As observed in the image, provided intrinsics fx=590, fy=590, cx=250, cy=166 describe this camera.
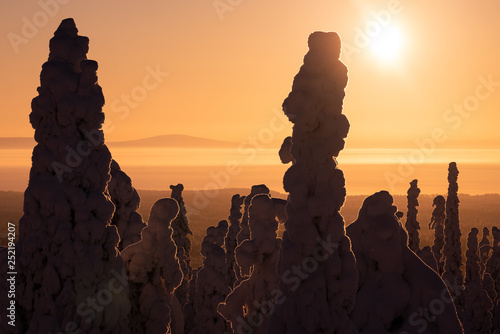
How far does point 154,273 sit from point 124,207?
9.59ft

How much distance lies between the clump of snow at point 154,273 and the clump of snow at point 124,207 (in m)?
1.95

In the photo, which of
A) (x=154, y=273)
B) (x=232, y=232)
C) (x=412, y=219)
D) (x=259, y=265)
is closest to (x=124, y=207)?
(x=154, y=273)

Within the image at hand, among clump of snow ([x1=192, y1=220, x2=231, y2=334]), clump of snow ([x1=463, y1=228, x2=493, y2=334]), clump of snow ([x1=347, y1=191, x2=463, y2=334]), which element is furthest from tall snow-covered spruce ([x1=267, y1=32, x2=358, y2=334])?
clump of snow ([x1=463, y1=228, x2=493, y2=334])

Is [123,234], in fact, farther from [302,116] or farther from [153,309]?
[302,116]

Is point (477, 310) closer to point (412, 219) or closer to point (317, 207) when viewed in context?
point (412, 219)

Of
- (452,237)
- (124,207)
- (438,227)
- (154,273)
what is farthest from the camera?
(438,227)

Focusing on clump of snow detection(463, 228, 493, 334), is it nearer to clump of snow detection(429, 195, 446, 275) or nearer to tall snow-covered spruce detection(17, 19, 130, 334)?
clump of snow detection(429, 195, 446, 275)

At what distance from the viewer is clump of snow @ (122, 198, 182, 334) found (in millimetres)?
17328

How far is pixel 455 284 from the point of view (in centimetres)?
4784

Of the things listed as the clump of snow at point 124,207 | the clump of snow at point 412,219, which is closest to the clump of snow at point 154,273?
the clump of snow at point 124,207

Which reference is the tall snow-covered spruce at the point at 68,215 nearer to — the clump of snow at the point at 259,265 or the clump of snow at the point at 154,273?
the clump of snow at the point at 154,273

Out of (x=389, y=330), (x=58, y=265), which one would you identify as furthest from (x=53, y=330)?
(x=389, y=330)

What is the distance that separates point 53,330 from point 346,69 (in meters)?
9.45

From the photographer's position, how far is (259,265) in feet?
64.8
